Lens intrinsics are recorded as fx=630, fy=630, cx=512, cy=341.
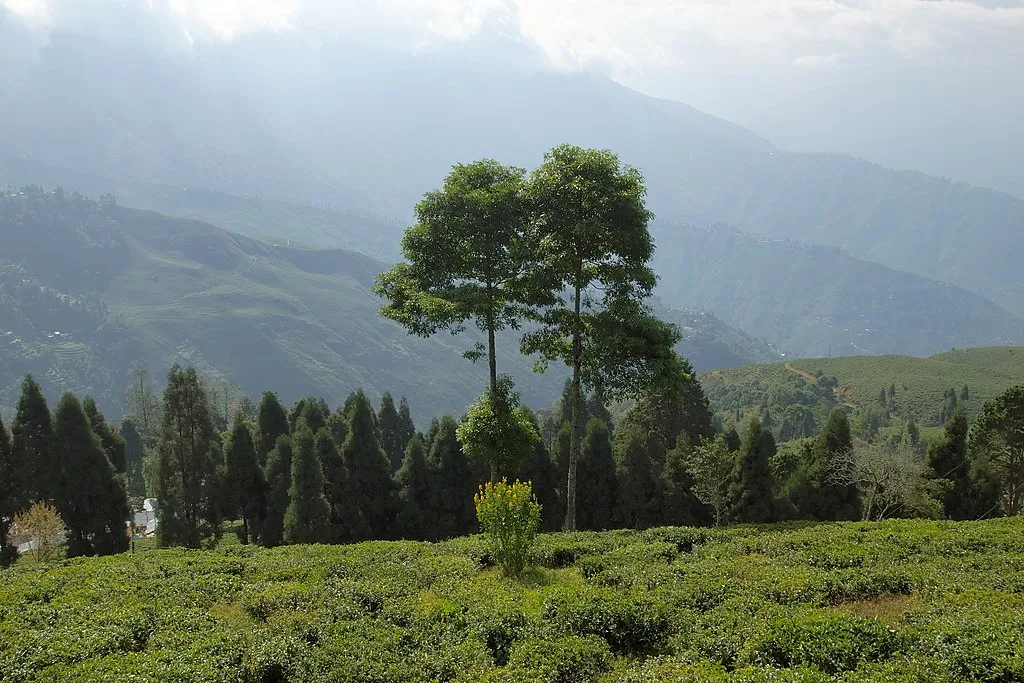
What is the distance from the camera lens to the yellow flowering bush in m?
15.1

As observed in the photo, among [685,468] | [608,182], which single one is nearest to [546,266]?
[608,182]

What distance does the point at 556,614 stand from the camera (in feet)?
38.5

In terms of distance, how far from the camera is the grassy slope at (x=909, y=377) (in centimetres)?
13300

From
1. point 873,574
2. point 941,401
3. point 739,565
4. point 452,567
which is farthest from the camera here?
point 941,401

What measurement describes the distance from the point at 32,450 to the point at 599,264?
3565 cm

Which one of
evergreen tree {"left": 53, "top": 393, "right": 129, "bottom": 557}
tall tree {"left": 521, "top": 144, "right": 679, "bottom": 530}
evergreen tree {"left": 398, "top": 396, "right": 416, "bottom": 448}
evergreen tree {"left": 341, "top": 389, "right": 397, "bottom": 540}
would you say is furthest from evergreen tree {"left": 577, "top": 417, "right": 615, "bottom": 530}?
evergreen tree {"left": 53, "top": 393, "right": 129, "bottom": 557}

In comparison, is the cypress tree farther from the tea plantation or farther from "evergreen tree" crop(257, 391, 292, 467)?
the tea plantation

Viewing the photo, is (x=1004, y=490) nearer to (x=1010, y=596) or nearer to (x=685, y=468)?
(x=685, y=468)

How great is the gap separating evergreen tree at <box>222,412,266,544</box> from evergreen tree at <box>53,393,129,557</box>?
256 inches

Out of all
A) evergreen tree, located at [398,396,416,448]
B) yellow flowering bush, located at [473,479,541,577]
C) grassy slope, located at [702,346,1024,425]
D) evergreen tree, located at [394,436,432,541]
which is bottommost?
evergreen tree, located at [394,436,432,541]

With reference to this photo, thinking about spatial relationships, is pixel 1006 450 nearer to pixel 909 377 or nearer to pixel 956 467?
pixel 956 467

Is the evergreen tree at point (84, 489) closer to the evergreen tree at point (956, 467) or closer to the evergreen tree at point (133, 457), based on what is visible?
the evergreen tree at point (133, 457)

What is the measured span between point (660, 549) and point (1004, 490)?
3458cm

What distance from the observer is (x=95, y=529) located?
37500 millimetres
